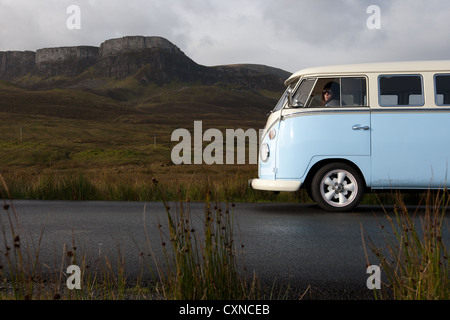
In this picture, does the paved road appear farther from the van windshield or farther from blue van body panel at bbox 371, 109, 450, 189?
the van windshield

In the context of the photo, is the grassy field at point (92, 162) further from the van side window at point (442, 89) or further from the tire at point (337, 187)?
the van side window at point (442, 89)

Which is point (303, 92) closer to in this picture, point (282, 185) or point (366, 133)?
point (366, 133)

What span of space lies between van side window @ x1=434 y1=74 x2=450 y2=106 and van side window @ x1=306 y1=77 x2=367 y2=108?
1168 millimetres

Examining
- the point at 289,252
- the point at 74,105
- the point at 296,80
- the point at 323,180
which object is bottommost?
the point at 289,252

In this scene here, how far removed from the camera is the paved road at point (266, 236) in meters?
4.82

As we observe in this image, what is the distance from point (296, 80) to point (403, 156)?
7.48ft

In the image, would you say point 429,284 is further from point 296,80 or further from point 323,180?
point 296,80

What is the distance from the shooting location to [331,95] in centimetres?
891

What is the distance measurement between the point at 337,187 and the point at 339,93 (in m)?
1.58

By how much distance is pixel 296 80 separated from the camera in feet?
31.0

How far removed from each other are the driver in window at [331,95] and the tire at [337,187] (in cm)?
102

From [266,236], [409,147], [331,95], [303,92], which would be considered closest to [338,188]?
[409,147]
